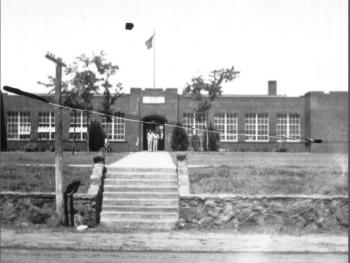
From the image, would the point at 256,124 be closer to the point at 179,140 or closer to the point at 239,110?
the point at 239,110

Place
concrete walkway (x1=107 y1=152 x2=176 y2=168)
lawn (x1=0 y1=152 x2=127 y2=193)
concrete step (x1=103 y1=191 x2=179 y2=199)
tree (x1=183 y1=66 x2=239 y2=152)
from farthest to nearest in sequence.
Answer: tree (x1=183 y1=66 x2=239 y2=152) < concrete walkway (x1=107 y1=152 x2=176 y2=168) < concrete step (x1=103 y1=191 x2=179 y2=199) < lawn (x1=0 y1=152 x2=127 y2=193)

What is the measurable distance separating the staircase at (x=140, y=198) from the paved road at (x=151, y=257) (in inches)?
110

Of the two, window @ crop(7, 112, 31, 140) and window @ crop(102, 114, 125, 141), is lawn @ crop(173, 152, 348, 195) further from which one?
window @ crop(7, 112, 31, 140)

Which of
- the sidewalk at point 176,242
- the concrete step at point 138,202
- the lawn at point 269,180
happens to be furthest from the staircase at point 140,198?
the sidewalk at point 176,242

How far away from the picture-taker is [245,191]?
11836 mm

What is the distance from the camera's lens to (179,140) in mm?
33531

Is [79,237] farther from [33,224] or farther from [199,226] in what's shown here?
[199,226]

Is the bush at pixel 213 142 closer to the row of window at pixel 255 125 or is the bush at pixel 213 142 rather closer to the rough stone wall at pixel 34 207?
the row of window at pixel 255 125

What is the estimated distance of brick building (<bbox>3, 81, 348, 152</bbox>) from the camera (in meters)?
33.9

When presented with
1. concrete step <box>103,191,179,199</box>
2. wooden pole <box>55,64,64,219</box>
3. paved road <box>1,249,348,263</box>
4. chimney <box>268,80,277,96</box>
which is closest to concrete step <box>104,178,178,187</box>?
concrete step <box>103,191,179,199</box>

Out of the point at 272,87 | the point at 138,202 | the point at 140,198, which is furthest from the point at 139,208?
the point at 272,87

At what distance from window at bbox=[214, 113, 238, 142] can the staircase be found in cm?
2120

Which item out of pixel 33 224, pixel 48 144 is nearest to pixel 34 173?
pixel 33 224

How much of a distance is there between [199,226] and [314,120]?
25577mm
